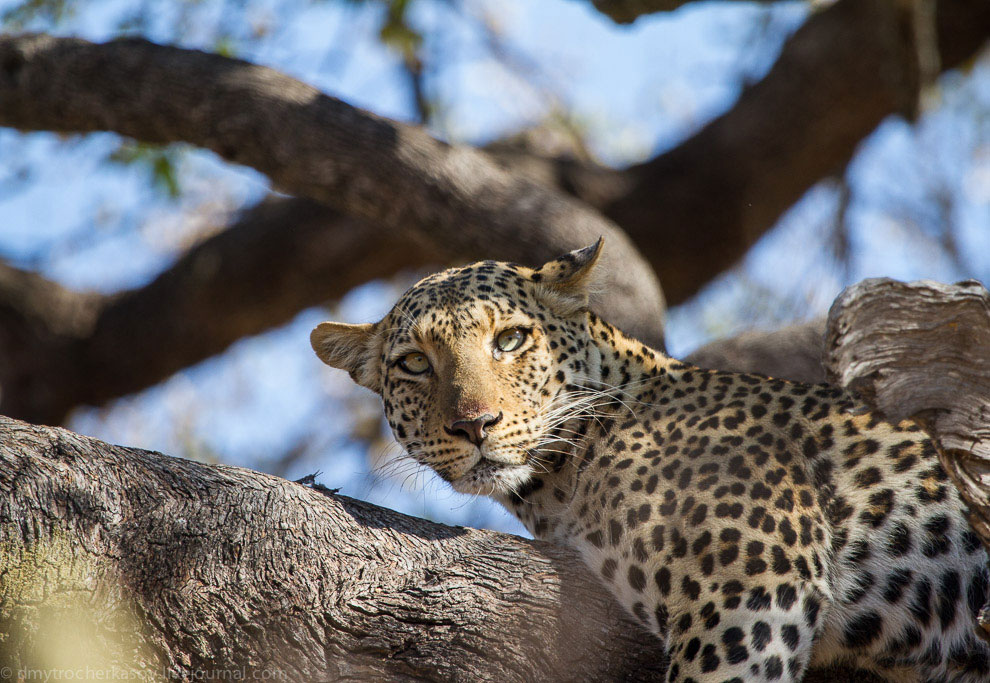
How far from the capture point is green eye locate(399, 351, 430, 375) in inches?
241

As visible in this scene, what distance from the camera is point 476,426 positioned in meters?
5.52

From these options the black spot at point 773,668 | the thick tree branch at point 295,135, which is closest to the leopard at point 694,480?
the black spot at point 773,668

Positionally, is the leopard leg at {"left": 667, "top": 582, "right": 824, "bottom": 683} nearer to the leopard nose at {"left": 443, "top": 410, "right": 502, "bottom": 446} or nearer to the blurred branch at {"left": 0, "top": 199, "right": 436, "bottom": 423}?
the leopard nose at {"left": 443, "top": 410, "right": 502, "bottom": 446}

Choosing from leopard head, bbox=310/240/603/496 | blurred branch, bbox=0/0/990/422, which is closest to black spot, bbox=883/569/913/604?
leopard head, bbox=310/240/603/496

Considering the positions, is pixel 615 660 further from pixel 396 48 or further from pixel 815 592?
pixel 396 48

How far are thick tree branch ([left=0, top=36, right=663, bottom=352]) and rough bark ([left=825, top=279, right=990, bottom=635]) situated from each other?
5.18 meters

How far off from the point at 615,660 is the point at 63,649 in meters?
2.57

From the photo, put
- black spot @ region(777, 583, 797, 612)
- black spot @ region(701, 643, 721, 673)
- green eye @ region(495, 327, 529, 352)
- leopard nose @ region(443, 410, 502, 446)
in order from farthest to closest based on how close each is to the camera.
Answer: green eye @ region(495, 327, 529, 352) → leopard nose @ region(443, 410, 502, 446) → black spot @ region(777, 583, 797, 612) → black spot @ region(701, 643, 721, 673)

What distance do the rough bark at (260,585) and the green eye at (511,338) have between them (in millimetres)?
1153

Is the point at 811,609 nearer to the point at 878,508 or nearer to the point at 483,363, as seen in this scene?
the point at 878,508

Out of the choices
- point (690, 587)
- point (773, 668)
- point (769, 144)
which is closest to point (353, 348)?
point (690, 587)

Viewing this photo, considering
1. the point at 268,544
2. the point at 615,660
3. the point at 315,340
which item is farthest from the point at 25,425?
the point at 615,660

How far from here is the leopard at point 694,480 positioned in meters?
4.91

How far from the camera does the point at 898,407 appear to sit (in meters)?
4.02
